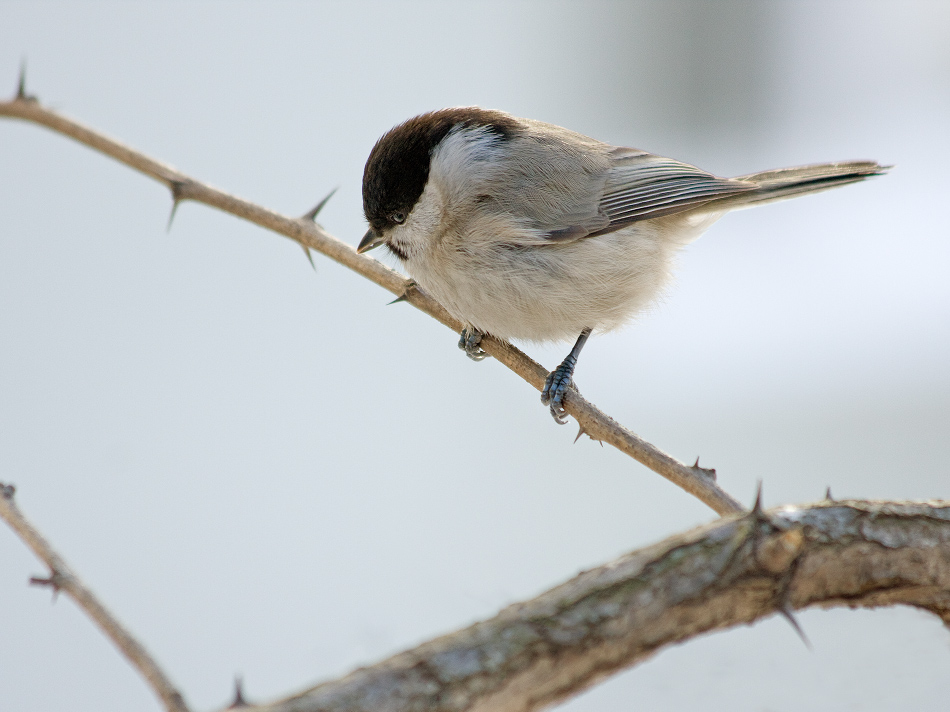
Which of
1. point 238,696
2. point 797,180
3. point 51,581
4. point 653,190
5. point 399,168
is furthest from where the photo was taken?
point 653,190

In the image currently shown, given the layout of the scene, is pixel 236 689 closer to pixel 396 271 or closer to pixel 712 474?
pixel 712 474

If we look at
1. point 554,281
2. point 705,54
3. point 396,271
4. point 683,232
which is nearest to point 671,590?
point 554,281

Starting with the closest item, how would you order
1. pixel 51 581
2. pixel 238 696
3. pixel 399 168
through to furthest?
Result: 1. pixel 238 696
2. pixel 51 581
3. pixel 399 168

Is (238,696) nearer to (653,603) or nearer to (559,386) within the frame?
(653,603)

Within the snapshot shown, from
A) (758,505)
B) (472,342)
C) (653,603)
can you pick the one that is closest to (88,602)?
(653,603)

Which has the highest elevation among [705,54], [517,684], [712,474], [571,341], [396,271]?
[705,54]
